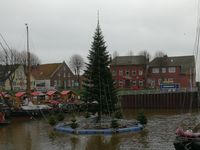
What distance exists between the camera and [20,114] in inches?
1916

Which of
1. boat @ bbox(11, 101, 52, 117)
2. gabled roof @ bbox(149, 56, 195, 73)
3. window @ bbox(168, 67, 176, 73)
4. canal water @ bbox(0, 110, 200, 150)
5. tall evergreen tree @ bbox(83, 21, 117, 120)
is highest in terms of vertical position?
gabled roof @ bbox(149, 56, 195, 73)

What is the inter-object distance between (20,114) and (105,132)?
2228 cm

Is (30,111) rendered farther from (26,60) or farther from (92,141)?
(26,60)

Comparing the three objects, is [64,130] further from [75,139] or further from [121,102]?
[121,102]

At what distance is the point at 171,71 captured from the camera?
91.0 metres

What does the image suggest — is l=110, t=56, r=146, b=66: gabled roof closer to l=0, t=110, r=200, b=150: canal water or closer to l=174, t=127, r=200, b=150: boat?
l=0, t=110, r=200, b=150: canal water

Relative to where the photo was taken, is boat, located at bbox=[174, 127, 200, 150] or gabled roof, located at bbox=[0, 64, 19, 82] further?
gabled roof, located at bbox=[0, 64, 19, 82]

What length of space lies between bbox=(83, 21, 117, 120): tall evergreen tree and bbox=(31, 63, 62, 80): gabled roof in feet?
219

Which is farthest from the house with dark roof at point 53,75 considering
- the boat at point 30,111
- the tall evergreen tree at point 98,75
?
the tall evergreen tree at point 98,75

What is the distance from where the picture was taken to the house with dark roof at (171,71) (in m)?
89.7

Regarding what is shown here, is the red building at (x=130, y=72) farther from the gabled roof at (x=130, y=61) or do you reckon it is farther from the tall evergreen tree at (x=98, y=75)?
the tall evergreen tree at (x=98, y=75)

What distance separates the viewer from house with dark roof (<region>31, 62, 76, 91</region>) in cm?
10112

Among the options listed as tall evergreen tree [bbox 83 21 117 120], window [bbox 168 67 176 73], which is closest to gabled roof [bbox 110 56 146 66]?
window [bbox 168 67 176 73]

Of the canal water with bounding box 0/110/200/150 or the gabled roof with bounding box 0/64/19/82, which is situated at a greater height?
the gabled roof with bounding box 0/64/19/82
